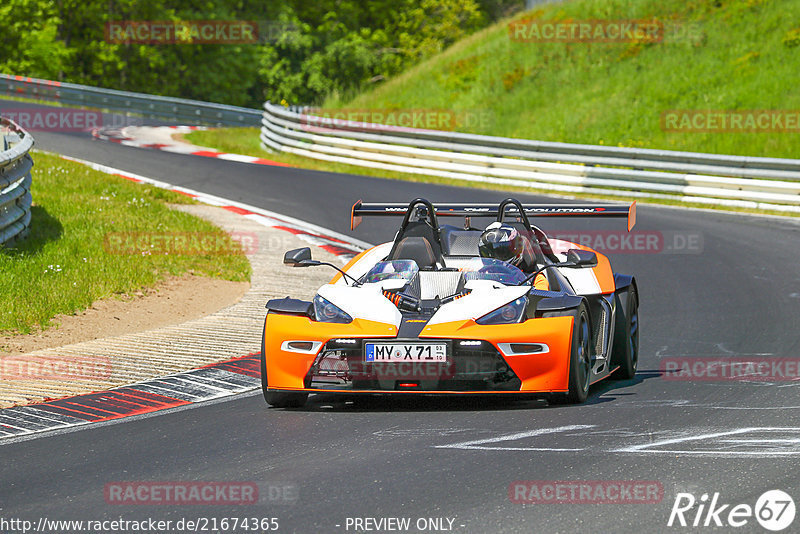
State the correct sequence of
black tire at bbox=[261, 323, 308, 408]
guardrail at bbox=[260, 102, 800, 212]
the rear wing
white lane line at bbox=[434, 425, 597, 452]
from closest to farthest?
1. white lane line at bbox=[434, 425, 597, 452]
2. black tire at bbox=[261, 323, 308, 408]
3. the rear wing
4. guardrail at bbox=[260, 102, 800, 212]

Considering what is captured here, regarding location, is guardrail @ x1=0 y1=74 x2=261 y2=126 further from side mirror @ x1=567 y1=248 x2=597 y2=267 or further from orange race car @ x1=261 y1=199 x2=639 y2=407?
side mirror @ x1=567 y1=248 x2=597 y2=267

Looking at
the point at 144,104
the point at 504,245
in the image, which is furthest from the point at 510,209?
the point at 144,104

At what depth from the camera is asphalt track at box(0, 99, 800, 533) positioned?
5.48m

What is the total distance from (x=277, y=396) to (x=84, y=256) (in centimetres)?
677

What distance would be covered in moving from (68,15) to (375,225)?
37.5 m

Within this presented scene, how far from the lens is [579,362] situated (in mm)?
7820

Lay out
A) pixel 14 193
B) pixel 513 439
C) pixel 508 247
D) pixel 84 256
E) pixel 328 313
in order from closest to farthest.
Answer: pixel 513 439 → pixel 328 313 → pixel 508 247 → pixel 14 193 → pixel 84 256

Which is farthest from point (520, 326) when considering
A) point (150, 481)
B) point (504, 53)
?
point (504, 53)

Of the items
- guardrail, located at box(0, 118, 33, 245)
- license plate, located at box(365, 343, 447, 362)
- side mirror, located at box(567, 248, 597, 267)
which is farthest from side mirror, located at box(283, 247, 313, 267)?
guardrail, located at box(0, 118, 33, 245)

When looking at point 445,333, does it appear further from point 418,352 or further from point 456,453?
point 456,453

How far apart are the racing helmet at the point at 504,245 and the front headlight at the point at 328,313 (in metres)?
1.71

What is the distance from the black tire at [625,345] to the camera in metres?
9.19

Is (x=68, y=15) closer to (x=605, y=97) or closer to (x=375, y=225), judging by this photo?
(x=605, y=97)

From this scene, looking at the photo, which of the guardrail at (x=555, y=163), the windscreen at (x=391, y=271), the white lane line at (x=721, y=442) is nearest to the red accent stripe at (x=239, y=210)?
the guardrail at (x=555, y=163)
